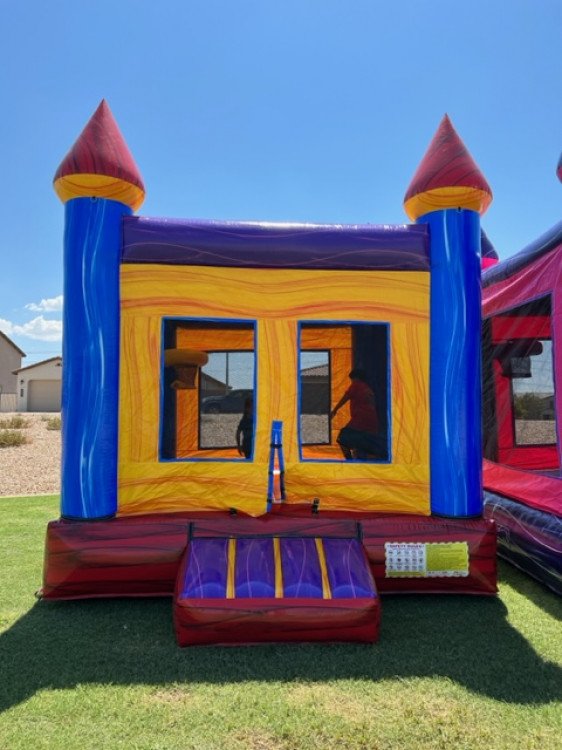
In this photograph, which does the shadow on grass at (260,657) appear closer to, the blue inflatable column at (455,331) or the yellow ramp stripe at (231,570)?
the yellow ramp stripe at (231,570)

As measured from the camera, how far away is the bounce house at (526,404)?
11.8ft

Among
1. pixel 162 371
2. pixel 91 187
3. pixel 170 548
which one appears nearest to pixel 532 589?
pixel 170 548

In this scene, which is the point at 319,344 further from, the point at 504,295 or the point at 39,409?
the point at 39,409

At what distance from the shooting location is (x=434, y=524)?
3.39 m

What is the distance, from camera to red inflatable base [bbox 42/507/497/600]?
3234mm

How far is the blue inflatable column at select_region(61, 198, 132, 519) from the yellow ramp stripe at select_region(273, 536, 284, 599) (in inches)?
40.5

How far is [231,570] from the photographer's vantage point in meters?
2.97

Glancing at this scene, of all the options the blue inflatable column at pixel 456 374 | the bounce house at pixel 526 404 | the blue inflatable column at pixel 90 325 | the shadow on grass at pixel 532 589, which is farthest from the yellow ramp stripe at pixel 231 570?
the bounce house at pixel 526 404

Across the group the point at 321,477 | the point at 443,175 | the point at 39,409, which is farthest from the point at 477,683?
the point at 39,409

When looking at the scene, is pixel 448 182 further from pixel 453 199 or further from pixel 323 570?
pixel 323 570

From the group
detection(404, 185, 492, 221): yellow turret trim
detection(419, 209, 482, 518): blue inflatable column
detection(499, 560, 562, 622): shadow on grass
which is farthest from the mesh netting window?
detection(499, 560, 562, 622): shadow on grass

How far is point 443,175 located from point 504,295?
1.41 meters

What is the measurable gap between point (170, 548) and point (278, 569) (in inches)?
28.0

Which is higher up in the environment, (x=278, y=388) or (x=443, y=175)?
(x=443, y=175)
